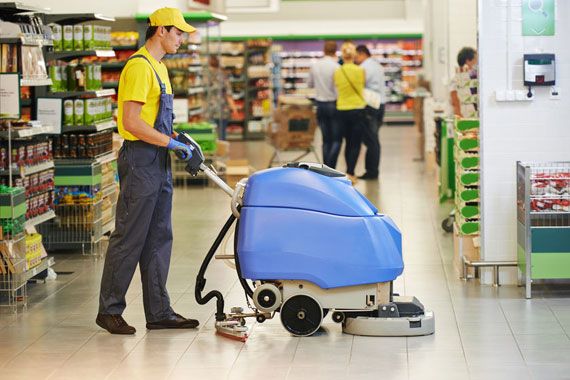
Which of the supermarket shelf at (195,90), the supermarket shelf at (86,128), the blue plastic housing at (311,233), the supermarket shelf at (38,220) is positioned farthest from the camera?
the supermarket shelf at (195,90)

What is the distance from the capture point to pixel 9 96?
7.11m

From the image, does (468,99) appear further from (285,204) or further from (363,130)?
(363,130)

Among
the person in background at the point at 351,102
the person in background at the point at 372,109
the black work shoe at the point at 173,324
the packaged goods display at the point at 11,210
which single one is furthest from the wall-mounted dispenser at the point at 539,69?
the person in background at the point at 372,109

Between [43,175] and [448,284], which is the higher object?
[43,175]

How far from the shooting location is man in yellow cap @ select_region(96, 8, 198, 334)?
610cm

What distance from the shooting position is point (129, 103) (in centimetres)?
608

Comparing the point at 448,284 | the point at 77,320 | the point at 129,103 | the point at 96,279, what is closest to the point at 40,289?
the point at 96,279

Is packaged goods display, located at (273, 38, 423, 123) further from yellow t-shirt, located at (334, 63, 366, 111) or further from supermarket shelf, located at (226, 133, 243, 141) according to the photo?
yellow t-shirt, located at (334, 63, 366, 111)

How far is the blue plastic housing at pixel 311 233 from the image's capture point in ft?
19.4

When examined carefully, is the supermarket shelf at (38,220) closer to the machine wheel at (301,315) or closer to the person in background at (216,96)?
the machine wheel at (301,315)

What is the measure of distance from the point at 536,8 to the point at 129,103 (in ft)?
9.51

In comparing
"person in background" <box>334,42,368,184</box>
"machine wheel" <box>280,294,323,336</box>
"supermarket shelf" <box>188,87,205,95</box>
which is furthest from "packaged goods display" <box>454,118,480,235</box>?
"supermarket shelf" <box>188,87,205,95</box>

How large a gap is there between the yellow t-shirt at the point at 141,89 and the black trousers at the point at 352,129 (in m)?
8.37

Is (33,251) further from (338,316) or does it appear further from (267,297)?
(338,316)
